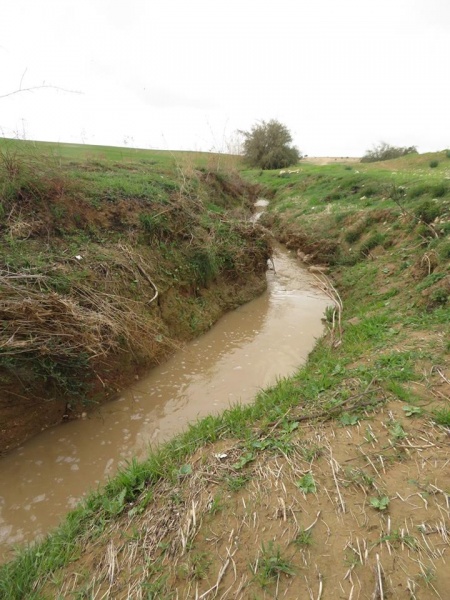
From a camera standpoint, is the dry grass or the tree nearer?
the dry grass

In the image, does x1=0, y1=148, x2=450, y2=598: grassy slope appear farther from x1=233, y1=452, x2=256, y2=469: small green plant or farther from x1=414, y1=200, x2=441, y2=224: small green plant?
x1=414, y1=200, x2=441, y2=224: small green plant

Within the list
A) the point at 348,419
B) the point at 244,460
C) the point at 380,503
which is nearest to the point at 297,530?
the point at 380,503

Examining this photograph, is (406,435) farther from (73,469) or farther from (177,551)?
(73,469)

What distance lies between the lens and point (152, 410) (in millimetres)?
4145

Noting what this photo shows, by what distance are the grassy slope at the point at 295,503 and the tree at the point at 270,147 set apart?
28.7 metres

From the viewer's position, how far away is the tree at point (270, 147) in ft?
96.6

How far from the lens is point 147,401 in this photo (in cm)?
429

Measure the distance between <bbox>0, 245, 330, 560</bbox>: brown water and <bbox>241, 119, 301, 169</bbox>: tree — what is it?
85.7 ft

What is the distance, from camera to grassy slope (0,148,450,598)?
71.4 inches

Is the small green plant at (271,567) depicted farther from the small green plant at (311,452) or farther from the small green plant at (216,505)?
the small green plant at (311,452)

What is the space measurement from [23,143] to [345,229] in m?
7.92

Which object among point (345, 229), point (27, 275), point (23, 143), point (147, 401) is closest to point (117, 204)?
point (23, 143)

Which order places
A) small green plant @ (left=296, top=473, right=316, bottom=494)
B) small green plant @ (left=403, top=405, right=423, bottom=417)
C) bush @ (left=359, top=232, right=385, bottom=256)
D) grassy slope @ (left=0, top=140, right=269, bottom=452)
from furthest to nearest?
bush @ (left=359, top=232, right=385, bottom=256) → grassy slope @ (left=0, top=140, right=269, bottom=452) → small green plant @ (left=403, top=405, right=423, bottom=417) → small green plant @ (left=296, top=473, right=316, bottom=494)

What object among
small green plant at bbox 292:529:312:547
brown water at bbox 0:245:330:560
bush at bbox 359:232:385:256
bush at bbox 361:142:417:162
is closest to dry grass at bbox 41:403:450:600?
small green plant at bbox 292:529:312:547
